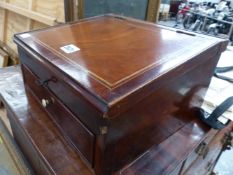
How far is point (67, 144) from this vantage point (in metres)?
0.52

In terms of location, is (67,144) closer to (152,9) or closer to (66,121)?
(66,121)

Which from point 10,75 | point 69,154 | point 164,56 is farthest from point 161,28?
point 10,75

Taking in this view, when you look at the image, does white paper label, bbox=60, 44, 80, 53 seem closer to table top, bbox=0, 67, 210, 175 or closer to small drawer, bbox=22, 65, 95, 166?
small drawer, bbox=22, 65, 95, 166

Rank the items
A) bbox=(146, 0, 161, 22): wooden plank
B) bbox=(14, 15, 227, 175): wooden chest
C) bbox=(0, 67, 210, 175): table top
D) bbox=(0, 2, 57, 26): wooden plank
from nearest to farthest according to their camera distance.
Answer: bbox=(14, 15, 227, 175): wooden chest → bbox=(0, 67, 210, 175): table top → bbox=(0, 2, 57, 26): wooden plank → bbox=(146, 0, 161, 22): wooden plank

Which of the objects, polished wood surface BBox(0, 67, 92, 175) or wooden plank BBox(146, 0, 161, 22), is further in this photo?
wooden plank BBox(146, 0, 161, 22)

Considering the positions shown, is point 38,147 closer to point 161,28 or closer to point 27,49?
point 27,49

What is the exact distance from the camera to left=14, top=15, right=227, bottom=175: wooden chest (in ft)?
1.21

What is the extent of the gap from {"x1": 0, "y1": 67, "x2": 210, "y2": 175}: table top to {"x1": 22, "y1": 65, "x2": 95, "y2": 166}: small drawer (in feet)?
0.09

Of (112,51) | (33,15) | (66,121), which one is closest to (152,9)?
(33,15)

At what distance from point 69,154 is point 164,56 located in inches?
12.6

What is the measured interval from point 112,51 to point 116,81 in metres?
0.13

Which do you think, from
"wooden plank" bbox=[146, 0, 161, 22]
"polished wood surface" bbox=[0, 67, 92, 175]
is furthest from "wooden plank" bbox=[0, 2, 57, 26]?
"wooden plank" bbox=[146, 0, 161, 22]

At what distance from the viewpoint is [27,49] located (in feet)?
1.72

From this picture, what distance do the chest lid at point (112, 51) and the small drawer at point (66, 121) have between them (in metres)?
0.08
